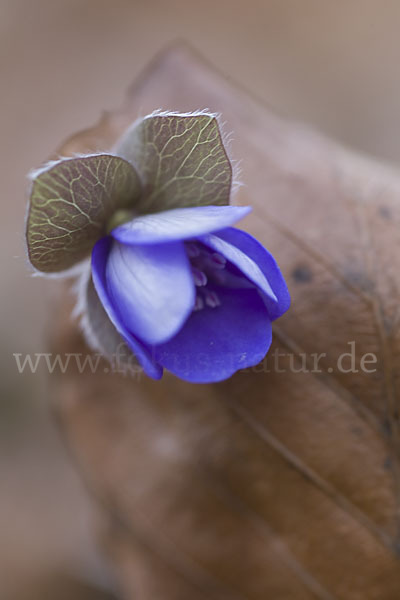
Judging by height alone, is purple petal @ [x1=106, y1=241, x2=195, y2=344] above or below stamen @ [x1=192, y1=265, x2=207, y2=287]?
above

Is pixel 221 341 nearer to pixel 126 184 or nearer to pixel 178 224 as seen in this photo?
pixel 178 224

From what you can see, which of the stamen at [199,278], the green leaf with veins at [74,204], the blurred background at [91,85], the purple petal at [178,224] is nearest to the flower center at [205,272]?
the stamen at [199,278]

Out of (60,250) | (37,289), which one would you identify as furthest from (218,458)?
(37,289)

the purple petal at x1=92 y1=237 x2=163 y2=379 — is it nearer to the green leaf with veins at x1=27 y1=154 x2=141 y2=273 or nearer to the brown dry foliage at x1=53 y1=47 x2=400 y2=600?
the green leaf with veins at x1=27 y1=154 x2=141 y2=273

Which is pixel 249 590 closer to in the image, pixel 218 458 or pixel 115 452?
pixel 218 458

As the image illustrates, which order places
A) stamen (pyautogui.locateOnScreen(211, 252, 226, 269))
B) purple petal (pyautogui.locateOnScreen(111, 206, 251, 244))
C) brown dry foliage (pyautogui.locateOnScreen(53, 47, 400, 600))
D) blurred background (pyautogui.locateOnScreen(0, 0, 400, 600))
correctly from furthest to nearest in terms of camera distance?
blurred background (pyautogui.locateOnScreen(0, 0, 400, 600))
brown dry foliage (pyautogui.locateOnScreen(53, 47, 400, 600))
stamen (pyautogui.locateOnScreen(211, 252, 226, 269))
purple petal (pyautogui.locateOnScreen(111, 206, 251, 244))

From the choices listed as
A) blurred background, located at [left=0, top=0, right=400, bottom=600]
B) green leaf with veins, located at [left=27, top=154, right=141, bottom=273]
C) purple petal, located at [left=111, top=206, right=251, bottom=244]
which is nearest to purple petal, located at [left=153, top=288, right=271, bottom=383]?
purple petal, located at [left=111, top=206, right=251, bottom=244]

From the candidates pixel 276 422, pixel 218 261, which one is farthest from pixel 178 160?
pixel 276 422

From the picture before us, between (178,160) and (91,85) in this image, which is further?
(91,85)
